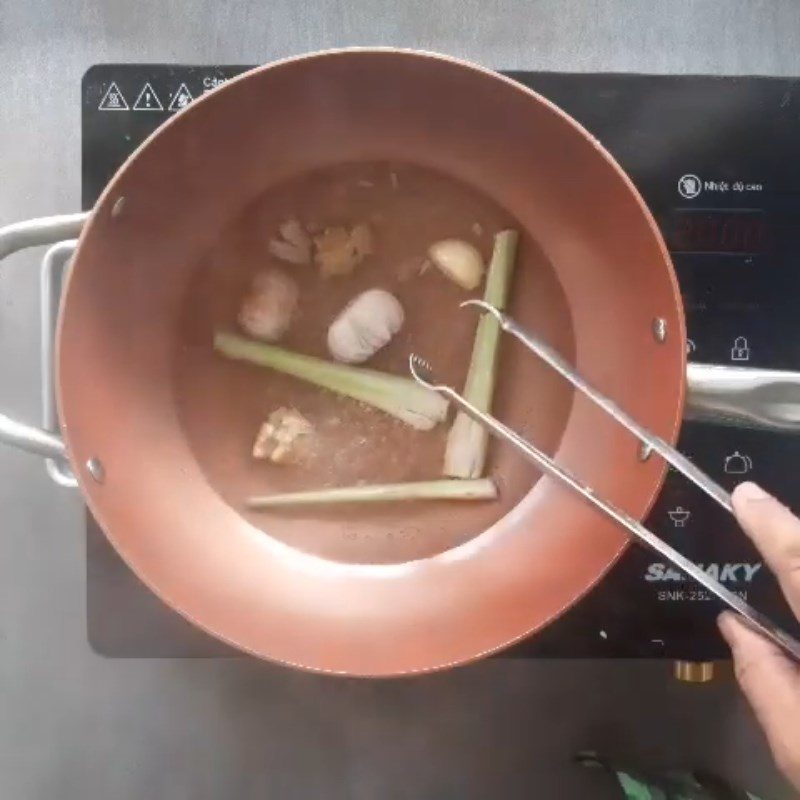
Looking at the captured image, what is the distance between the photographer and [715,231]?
61cm

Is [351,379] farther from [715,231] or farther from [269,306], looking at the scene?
[715,231]

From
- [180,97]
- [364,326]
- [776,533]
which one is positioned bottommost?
[776,533]

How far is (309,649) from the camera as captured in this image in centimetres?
57

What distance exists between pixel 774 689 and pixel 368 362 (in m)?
0.30

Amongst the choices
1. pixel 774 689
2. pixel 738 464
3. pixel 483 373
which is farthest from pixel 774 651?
pixel 483 373

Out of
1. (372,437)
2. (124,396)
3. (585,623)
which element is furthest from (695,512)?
(124,396)

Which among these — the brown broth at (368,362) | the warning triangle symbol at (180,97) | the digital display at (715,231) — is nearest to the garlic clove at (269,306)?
the brown broth at (368,362)

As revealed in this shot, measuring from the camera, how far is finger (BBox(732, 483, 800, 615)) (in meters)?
0.50

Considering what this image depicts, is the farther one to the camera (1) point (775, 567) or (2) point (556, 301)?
(2) point (556, 301)

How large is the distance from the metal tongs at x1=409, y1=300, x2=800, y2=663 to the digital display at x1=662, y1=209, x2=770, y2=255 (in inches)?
3.9

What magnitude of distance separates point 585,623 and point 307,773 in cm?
21

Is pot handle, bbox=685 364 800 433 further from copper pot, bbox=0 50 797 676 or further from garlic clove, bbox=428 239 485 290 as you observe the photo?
garlic clove, bbox=428 239 485 290

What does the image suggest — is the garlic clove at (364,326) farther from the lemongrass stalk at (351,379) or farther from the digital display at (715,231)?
the digital display at (715,231)

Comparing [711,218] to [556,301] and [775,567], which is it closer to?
[556,301]
